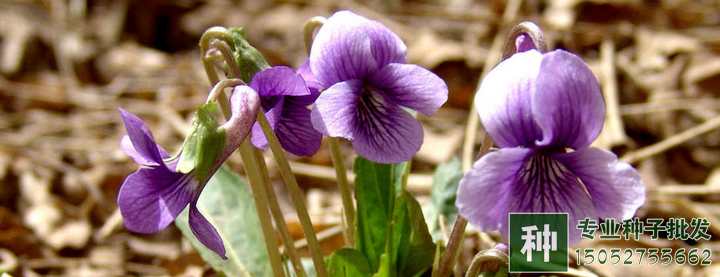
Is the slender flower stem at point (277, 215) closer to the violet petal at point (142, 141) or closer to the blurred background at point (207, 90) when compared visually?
the violet petal at point (142, 141)

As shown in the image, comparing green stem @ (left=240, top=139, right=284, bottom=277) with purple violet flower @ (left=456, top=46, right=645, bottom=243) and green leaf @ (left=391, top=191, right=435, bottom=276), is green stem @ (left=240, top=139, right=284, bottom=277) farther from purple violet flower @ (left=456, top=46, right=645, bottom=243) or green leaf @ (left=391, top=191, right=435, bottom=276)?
purple violet flower @ (left=456, top=46, right=645, bottom=243)

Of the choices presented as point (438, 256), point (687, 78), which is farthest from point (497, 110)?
point (687, 78)

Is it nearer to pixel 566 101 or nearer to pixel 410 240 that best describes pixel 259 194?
pixel 410 240

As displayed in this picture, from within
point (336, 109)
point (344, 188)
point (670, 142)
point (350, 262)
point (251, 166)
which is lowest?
point (670, 142)

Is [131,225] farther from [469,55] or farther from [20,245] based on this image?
[469,55]

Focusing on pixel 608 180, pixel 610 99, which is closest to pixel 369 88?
pixel 608 180

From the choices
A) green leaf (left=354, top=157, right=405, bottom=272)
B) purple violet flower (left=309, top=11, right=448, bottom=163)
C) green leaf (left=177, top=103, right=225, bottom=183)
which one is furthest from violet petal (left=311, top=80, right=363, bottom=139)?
green leaf (left=354, top=157, right=405, bottom=272)
